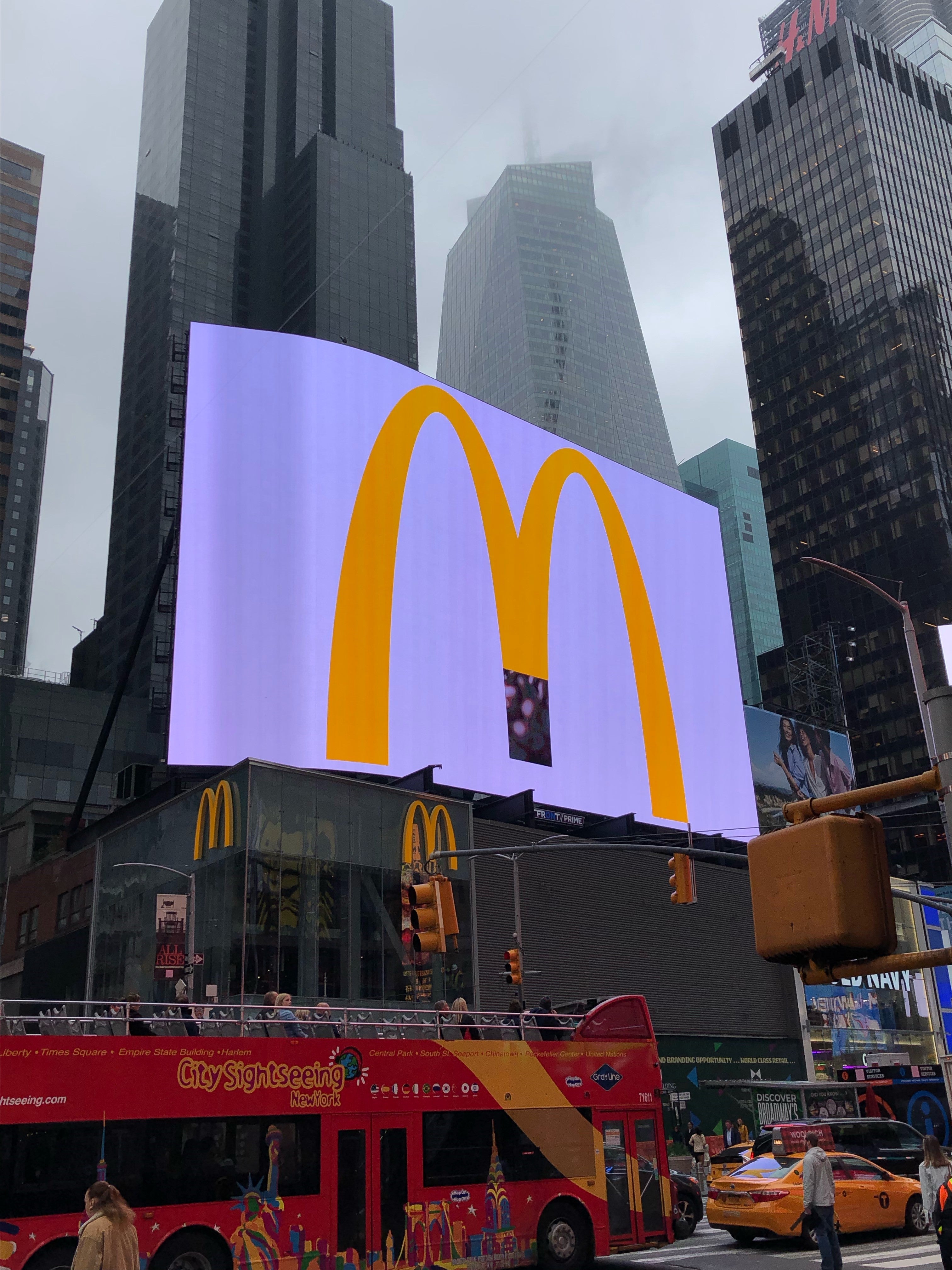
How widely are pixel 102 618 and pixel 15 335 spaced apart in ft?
125

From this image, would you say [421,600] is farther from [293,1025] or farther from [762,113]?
[762,113]

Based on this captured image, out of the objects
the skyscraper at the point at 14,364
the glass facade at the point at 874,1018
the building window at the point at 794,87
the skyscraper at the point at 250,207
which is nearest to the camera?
the glass facade at the point at 874,1018

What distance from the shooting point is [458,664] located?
44312 millimetres

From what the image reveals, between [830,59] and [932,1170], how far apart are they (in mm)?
159647

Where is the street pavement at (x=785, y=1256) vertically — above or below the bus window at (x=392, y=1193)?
below

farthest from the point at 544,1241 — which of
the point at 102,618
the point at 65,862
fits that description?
the point at 102,618

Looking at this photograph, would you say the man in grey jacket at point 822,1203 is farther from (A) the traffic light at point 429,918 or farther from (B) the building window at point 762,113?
(B) the building window at point 762,113

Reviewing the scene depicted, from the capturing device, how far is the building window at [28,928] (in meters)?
57.0

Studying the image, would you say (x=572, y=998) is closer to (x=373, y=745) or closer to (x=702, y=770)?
(x=373, y=745)

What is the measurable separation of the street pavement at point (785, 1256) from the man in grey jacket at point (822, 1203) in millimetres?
1379

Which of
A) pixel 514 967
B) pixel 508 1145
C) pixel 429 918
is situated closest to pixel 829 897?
pixel 508 1145

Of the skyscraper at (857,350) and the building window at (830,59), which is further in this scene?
the building window at (830,59)

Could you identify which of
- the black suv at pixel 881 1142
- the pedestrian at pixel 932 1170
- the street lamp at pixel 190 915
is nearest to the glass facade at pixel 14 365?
the street lamp at pixel 190 915

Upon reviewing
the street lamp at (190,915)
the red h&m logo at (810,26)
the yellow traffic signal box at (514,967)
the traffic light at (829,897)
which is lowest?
the traffic light at (829,897)
